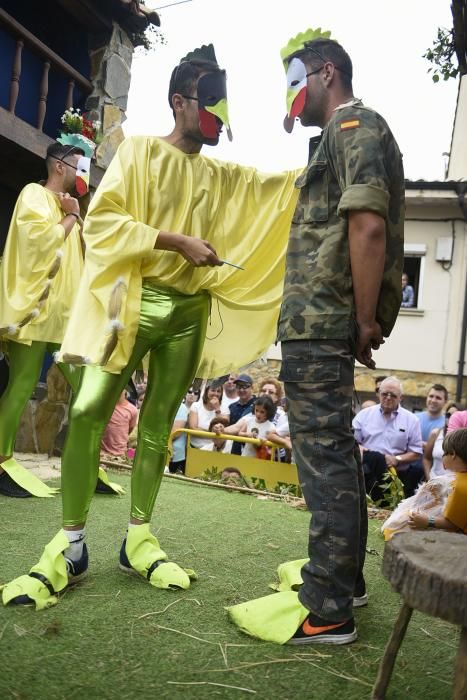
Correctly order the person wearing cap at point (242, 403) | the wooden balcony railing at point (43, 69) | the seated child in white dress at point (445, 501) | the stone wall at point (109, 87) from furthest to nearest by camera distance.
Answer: the person wearing cap at point (242, 403)
the stone wall at point (109, 87)
the wooden balcony railing at point (43, 69)
the seated child in white dress at point (445, 501)

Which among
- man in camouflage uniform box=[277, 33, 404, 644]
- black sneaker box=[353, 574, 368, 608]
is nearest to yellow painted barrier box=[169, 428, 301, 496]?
black sneaker box=[353, 574, 368, 608]

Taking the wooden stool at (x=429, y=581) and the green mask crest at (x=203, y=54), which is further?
the green mask crest at (x=203, y=54)

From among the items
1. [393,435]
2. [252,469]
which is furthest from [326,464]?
[393,435]

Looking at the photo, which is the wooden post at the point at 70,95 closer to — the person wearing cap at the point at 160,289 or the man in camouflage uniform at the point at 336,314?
the person wearing cap at the point at 160,289

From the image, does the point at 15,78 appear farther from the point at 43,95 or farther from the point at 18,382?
the point at 18,382

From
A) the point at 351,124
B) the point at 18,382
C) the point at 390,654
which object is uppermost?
the point at 351,124

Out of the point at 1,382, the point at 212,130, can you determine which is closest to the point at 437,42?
the point at 212,130

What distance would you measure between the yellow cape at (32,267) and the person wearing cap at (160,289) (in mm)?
1423

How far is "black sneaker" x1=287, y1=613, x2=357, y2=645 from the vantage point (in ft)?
6.08

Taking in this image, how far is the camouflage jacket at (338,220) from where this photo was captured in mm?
1895

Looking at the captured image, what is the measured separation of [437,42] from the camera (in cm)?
442

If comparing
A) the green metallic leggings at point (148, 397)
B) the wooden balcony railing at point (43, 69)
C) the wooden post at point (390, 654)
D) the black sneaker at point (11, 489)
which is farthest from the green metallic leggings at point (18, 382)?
the wooden post at point (390, 654)

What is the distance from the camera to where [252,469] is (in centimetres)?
528

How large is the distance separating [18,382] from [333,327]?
2.43 m
